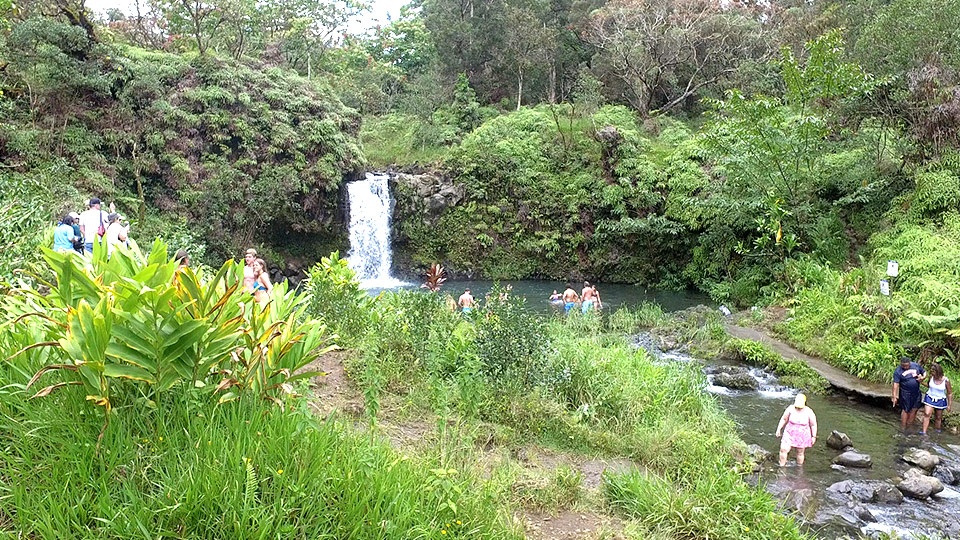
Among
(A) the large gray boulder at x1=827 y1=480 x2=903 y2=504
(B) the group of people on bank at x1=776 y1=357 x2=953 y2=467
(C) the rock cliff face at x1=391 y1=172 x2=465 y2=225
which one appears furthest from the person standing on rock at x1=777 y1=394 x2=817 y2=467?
(C) the rock cliff face at x1=391 y1=172 x2=465 y2=225

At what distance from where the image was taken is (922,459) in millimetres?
7320

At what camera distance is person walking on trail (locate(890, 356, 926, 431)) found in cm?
877

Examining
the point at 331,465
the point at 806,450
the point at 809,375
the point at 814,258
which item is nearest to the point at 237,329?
the point at 331,465

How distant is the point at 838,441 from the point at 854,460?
57cm

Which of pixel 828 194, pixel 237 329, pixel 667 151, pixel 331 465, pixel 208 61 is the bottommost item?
pixel 331 465

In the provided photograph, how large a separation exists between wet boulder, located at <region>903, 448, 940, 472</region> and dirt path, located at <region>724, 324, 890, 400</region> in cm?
231

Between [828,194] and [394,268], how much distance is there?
1407 cm

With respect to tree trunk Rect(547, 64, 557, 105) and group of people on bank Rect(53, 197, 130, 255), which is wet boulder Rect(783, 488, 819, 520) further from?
tree trunk Rect(547, 64, 557, 105)

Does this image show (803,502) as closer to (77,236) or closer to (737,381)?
(737,381)

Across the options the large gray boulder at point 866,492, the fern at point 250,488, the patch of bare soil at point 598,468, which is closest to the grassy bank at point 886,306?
the large gray boulder at point 866,492

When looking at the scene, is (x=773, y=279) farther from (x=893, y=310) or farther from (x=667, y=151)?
(x=667, y=151)

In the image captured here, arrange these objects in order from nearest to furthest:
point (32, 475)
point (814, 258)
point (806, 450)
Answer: point (32, 475) < point (806, 450) < point (814, 258)

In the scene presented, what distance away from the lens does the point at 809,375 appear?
1060 centimetres

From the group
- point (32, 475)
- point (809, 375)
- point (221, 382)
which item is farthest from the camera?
point (809, 375)
